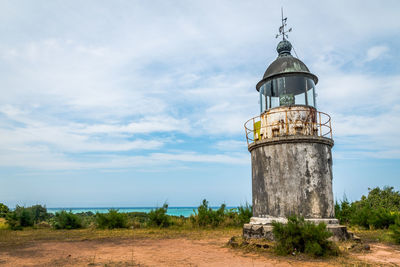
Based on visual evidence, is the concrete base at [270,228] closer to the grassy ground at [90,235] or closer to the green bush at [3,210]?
the grassy ground at [90,235]

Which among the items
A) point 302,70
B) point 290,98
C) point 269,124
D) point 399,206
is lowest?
point 399,206

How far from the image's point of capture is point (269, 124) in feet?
38.8

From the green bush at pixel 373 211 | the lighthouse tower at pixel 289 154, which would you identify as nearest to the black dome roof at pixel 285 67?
the lighthouse tower at pixel 289 154

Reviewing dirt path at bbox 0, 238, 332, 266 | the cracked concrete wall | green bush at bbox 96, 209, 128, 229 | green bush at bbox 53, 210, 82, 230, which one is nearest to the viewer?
dirt path at bbox 0, 238, 332, 266

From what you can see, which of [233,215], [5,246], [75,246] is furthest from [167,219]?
[5,246]

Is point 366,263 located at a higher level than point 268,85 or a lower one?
lower

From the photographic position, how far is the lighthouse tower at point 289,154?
10.7 meters

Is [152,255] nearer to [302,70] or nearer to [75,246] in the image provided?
[75,246]

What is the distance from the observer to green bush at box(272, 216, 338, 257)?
869cm

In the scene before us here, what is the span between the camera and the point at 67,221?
61.3 ft

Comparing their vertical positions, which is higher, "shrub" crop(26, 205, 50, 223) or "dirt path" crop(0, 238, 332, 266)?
"shrub" crop(26, 205, 50, 223)

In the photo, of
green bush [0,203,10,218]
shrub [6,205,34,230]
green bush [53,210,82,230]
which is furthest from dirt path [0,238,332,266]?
green bush [0,203,10,218]

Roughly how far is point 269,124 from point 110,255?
24.2ft

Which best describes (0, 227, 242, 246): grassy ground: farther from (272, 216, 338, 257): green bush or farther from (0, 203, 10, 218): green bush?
(0, 203, 10, 218): green bush
